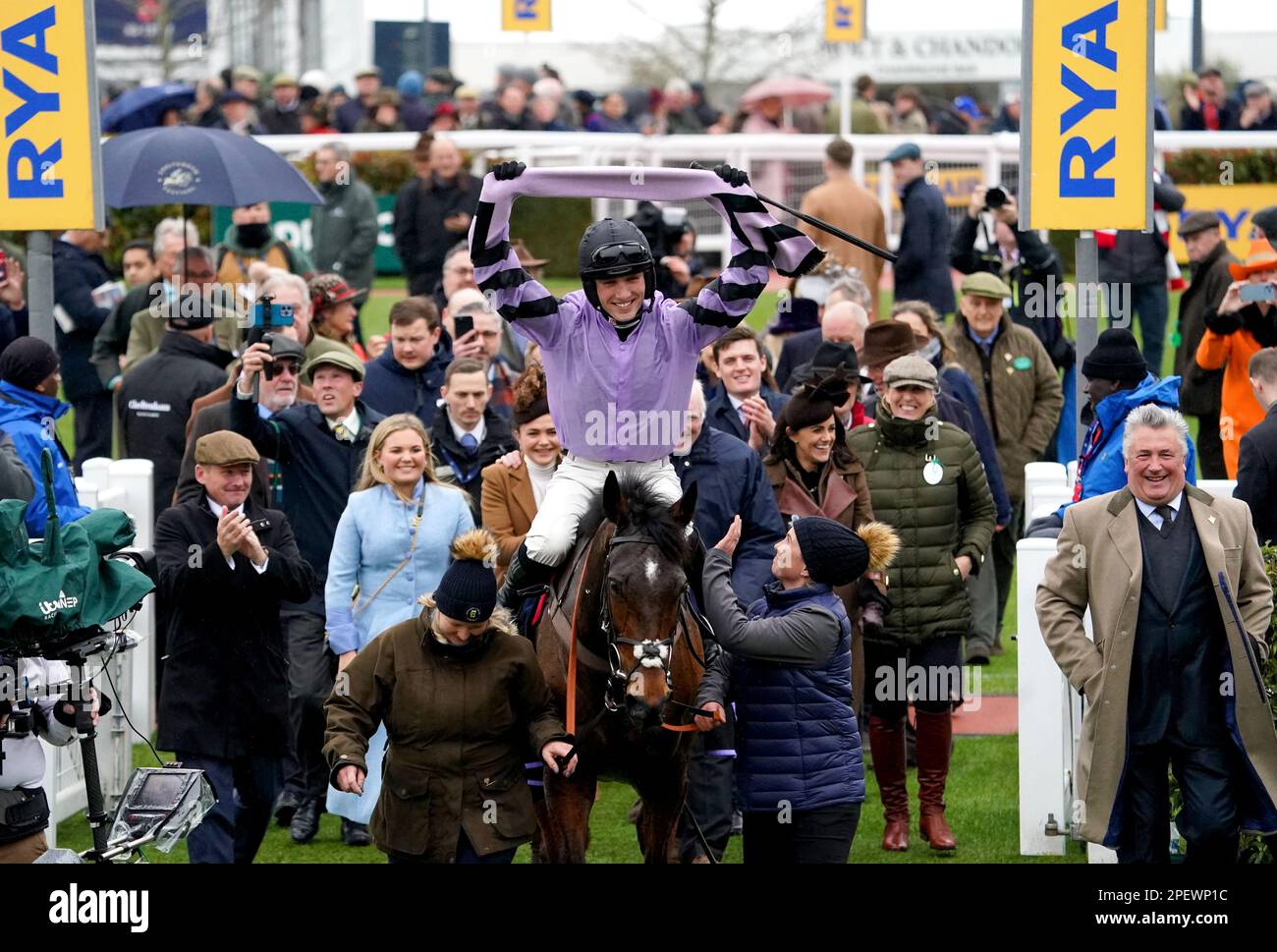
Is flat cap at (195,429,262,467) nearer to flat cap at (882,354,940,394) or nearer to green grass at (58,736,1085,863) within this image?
green grass at (58,736,1085,863)

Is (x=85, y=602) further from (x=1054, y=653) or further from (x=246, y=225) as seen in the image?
(x=246, y=225)

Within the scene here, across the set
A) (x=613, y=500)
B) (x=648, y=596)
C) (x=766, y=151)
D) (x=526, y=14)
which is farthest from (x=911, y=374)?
(x=526, y=14)

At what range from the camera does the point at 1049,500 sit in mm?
9391

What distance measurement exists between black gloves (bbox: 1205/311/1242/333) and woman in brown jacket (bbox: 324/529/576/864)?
18.0 feet

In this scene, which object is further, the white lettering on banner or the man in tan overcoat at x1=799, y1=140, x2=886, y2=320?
the man in tan overcoat at x1=799, y1=140, x2=886, y2=320

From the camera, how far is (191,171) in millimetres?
12555

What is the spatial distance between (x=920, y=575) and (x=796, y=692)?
204cm

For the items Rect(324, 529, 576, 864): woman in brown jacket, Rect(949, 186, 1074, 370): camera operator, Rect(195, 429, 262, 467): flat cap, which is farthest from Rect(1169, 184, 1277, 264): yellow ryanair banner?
Rect(324, 529, 576, 864): woman in brown jacket

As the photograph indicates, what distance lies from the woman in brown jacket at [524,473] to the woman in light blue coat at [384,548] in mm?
130

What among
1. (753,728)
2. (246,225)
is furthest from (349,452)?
(246,225)

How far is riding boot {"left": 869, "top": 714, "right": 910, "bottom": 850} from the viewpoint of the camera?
886 cm

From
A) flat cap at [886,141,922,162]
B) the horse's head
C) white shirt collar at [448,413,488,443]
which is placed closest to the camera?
the horse's head

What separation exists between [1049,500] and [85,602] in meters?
4.44

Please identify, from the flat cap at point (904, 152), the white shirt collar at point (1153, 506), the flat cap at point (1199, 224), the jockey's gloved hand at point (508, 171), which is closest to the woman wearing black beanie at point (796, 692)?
the white shirt collar at point (1153, 506)
